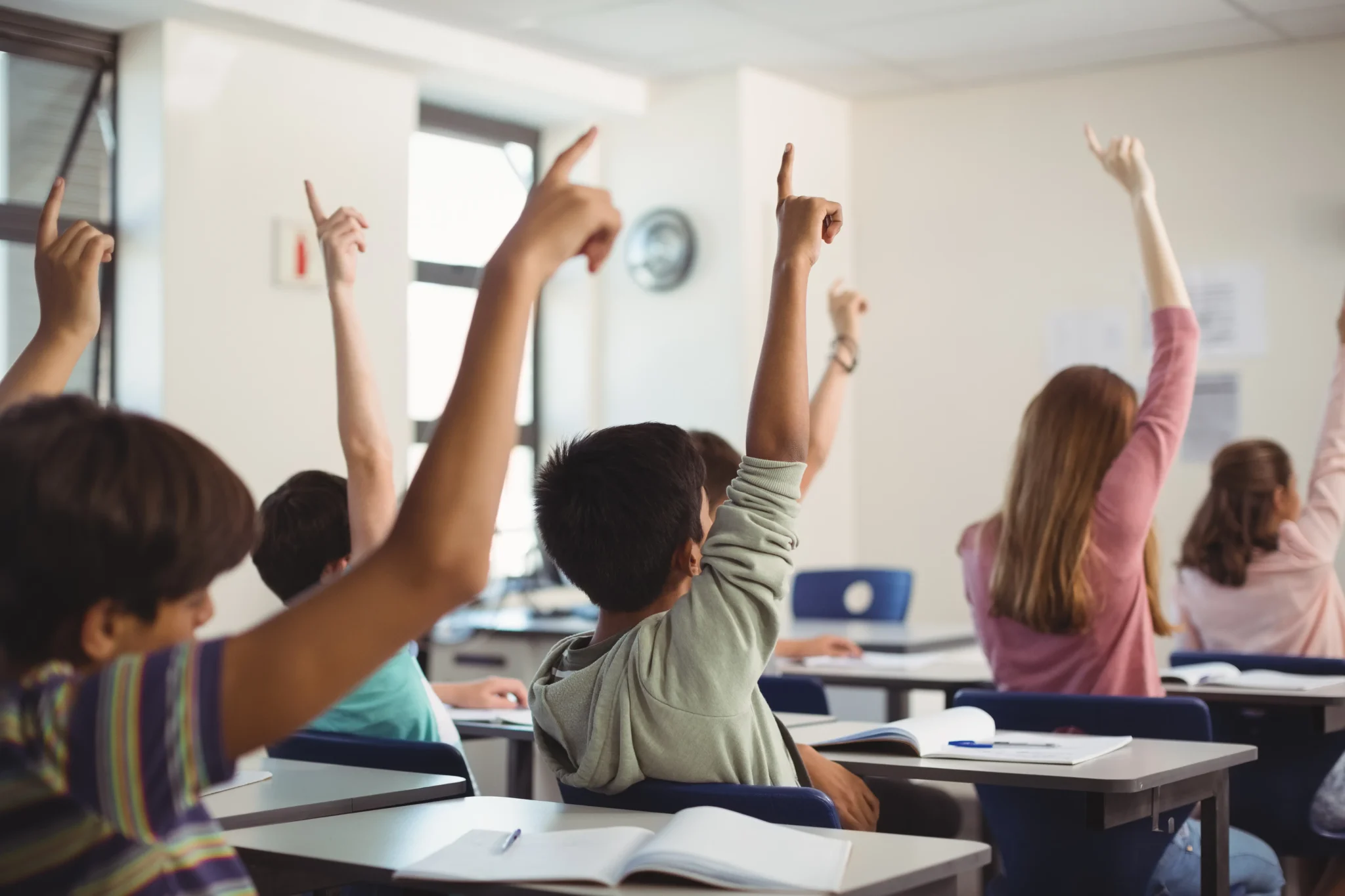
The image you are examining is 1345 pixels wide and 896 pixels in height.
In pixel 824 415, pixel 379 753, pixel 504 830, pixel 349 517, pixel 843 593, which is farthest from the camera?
pixel 843 593

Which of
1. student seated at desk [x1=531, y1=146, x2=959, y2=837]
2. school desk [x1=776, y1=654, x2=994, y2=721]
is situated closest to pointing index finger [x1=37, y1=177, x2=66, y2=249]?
student seated at desk [x1=531, y1=146, x2=959, y2=837]

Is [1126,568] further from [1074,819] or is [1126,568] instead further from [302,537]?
[302,537]

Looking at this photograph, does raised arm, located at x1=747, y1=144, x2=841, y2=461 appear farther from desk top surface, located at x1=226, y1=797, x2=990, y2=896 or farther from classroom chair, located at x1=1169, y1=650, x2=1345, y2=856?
classroom chair, located at x1=1169, y1=650, x2=1345, y2=856

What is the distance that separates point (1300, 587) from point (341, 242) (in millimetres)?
2417

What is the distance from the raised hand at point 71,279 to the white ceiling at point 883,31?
360cm

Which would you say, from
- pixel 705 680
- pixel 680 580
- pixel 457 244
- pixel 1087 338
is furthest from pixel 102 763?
pixel 1087 338

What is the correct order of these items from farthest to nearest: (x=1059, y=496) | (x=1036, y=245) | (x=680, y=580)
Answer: (x=1036, y=245) → (x=1059, y=496) → (x=680, y=580)

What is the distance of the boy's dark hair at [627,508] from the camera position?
1.75 m

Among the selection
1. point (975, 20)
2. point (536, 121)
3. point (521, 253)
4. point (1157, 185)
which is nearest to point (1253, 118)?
point (1157, 185)

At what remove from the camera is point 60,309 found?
164 cm

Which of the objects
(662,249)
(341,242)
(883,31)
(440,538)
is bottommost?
(440,538)

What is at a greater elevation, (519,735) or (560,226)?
(560,226)

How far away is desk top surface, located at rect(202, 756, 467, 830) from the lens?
1786 millimetres

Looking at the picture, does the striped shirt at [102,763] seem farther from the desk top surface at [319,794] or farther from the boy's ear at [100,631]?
the desk top surface at [319,794]
